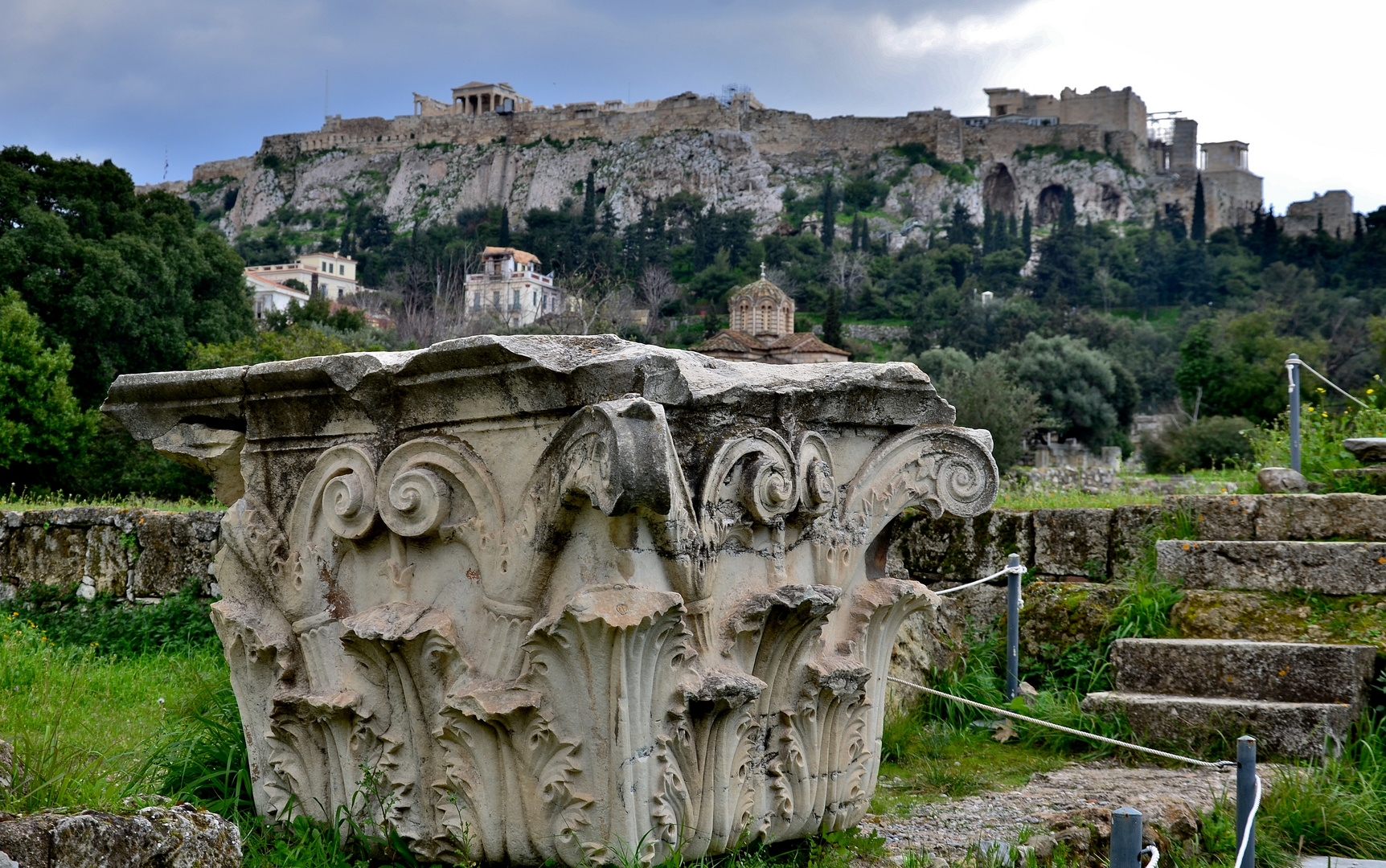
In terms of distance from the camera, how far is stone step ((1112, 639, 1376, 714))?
4.17 metres

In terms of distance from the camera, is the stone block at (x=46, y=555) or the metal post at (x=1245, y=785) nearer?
the metal post at (x=1245, y=785)

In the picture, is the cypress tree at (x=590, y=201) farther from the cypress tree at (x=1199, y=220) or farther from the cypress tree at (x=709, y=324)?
the cypress tree at (x=1199, y=220)

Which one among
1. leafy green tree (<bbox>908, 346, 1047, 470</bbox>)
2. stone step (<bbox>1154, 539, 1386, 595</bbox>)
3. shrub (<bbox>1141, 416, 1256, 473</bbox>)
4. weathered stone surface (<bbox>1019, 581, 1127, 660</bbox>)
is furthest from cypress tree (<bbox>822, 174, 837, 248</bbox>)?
stone step (<bbox>1154, 539, 1386, 595</bbox>)

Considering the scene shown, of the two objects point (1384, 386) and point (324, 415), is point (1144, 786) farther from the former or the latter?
point (1384, 386)

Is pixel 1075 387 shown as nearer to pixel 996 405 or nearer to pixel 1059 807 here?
pixel 996 405

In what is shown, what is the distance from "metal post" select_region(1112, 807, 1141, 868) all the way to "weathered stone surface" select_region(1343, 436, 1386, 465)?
4.45 m

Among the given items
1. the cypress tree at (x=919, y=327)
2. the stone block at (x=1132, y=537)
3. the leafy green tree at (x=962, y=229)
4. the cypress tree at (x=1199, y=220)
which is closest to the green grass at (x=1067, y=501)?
the stone block at (x=1132, y=537)

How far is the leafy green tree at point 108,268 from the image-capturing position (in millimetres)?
22234

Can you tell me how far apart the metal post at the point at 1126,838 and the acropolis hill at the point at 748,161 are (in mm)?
76582

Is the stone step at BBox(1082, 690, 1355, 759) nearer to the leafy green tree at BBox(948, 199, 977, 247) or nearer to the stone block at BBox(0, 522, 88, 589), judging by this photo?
the stone block at BBox(0, 522, 88, 589)

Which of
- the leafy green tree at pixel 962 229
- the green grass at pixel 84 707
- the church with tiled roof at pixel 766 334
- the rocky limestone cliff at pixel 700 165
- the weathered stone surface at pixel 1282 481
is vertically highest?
the rocky limestone cliff at pixel 700 165

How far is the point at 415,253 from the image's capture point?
6712 centimetres

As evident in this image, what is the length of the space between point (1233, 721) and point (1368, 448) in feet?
6.93

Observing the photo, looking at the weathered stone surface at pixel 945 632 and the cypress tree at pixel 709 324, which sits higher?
the cypress tree at pixel 709 324
